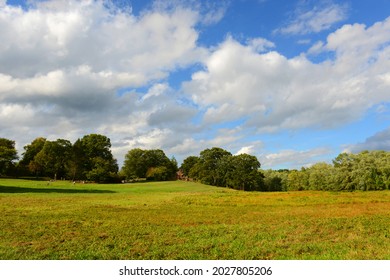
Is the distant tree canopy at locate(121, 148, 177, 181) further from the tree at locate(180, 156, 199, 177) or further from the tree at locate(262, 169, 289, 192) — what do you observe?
the tree at locate(262, 169, 289, 192)

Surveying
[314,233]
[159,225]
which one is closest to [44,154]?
[159,225]

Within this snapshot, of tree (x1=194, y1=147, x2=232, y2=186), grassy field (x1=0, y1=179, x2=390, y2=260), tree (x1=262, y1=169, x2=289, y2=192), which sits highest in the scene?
tree (x1=194, y1=147, x2=232, y2=186)

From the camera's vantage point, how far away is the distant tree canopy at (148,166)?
136m

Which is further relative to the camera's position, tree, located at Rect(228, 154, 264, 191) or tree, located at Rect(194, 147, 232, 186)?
tree, located at Rect(194, 147, 232, 186)

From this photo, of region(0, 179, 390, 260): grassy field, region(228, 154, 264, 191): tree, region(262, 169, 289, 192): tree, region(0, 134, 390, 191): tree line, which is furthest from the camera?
region(262, 169, 289, 192): tree

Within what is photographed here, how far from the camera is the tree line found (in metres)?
106

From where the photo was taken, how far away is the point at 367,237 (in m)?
17.6

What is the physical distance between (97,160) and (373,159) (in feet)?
300

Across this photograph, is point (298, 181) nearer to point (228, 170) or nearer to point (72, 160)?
point (228, 170)

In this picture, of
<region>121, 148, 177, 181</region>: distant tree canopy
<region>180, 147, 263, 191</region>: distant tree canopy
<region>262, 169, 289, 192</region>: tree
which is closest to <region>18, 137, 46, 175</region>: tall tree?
<region>121, 148, 177, 181</region>: distant tree canopy

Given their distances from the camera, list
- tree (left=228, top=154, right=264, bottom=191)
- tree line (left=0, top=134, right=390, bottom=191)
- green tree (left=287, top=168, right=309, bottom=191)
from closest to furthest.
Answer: tree line (left=0, top=134, right=390, bottom=191), tree (left=228, top=154, right=264, bottom=191), green tree (left=287, top=168, right=309, bottom=191)

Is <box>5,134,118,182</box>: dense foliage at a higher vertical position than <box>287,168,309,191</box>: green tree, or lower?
higher
